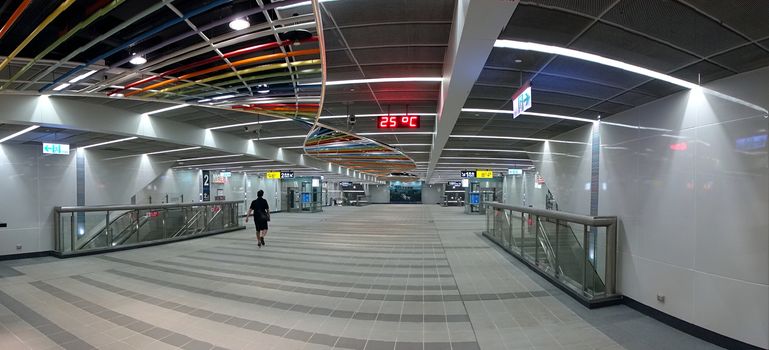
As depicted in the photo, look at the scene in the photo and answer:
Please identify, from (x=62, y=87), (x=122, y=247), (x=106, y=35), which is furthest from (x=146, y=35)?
(x=122, y=247)

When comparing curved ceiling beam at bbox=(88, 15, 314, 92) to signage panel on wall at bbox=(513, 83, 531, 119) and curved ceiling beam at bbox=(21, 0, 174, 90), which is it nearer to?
curved ceiling beam at bbox=(21, 0, 174, 90)

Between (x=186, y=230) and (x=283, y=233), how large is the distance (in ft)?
11.2

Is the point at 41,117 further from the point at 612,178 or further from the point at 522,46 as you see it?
the point at 612,178

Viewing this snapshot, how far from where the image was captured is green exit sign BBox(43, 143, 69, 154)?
8.67 meters

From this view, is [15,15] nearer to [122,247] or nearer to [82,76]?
[82,76]

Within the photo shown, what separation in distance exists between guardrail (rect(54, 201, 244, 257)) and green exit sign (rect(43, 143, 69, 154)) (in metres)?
1.84

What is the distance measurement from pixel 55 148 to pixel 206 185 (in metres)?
14.5

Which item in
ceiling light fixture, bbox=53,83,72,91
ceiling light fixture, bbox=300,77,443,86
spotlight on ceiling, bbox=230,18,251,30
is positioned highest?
ceiling light fixture, bbox=300,77,443,86

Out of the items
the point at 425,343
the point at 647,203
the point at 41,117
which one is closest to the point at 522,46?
the point at 647,203

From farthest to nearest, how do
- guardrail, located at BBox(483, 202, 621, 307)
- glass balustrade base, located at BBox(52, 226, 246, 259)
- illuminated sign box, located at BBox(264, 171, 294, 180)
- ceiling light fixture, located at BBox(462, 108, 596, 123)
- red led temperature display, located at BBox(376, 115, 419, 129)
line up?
1. illuminated sign box, located at BBox(264, 171, 294, 180)
2. glass balustrade base, located at BBox(52, 226, 246, 259)
3. red led temperature display, located at BBox(376, 115, 419, 129)
4. ceiling light fixture, located at BBox(462, 108, 596, 123)
5. guardrail, located at BBox(483, 202, 621, 307)

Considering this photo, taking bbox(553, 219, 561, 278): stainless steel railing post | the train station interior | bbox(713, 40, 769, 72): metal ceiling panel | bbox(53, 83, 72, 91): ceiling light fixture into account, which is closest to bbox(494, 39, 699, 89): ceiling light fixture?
the train station interior

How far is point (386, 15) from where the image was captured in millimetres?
3852

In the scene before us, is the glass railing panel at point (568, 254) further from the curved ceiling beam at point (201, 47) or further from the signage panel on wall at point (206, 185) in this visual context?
the signage panel on wall at point (206, 185)

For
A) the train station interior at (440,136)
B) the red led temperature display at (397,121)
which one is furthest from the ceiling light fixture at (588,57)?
the red led temperature display at (397,121)
